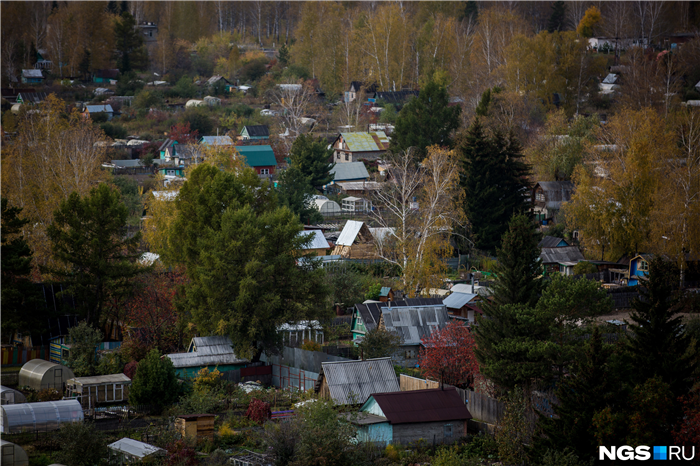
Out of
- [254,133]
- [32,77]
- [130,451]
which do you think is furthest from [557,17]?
[130,451]

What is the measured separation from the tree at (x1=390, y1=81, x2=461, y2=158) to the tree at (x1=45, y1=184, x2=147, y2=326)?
28.5 metres

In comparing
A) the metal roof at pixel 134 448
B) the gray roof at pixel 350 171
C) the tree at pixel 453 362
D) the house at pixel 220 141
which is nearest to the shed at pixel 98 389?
the metal roof at pixel 134 448

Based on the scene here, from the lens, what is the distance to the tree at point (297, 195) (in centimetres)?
5341

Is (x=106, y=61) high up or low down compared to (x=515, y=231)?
up

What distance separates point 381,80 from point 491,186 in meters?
53.8

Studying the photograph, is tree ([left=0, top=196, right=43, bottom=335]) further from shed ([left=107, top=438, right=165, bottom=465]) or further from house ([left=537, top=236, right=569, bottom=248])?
house ([left=537, top=236, right=569, bottom=248])

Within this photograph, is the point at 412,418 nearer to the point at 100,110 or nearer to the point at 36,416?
the point at 36,416

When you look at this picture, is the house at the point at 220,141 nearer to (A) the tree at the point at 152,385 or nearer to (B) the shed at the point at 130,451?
(A) the tree at the point at 152,385

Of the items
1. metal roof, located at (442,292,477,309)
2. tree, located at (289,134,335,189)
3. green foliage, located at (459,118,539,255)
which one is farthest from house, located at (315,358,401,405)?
tree, located at (289,134,335,189)

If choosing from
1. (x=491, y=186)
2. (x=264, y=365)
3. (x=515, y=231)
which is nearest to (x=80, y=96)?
(x=491, y=186)

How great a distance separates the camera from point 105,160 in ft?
231

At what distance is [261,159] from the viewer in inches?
2813

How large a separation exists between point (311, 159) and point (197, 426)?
1533 inches

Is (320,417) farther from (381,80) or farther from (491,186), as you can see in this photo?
(381,80)
